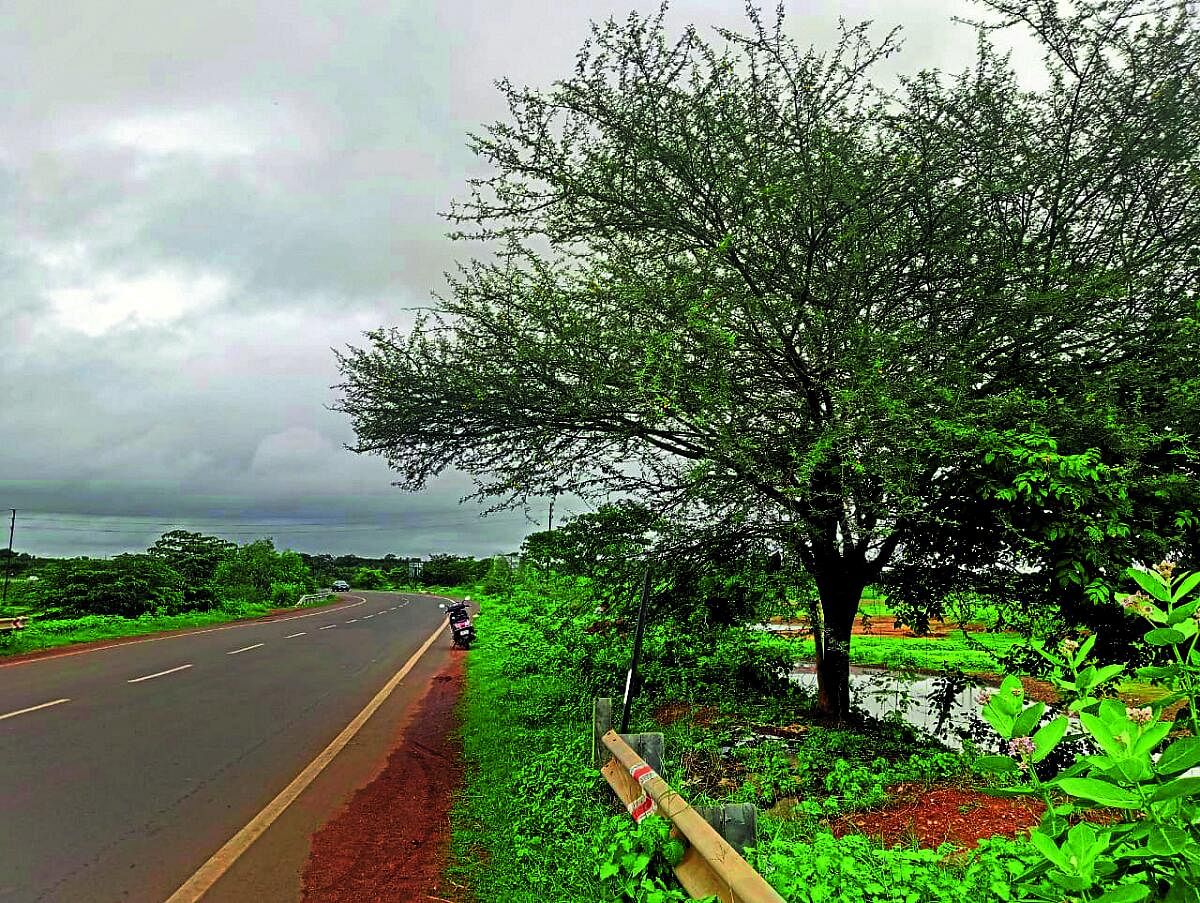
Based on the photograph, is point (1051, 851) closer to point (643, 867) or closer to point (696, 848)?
point (696, 848)

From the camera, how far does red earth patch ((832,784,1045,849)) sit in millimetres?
5258

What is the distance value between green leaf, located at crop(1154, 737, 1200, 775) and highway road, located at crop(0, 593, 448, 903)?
5.27 m

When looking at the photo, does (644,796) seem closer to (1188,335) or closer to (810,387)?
(810,387)

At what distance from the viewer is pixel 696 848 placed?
3562 mm

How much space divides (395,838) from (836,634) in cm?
572

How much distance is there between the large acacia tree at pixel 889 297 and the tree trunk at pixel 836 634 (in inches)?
35.6

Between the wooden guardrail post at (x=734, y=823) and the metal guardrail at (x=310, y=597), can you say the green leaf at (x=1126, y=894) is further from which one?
the metal guardrail at (x=310, y=597)

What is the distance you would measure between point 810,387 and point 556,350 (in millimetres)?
2609

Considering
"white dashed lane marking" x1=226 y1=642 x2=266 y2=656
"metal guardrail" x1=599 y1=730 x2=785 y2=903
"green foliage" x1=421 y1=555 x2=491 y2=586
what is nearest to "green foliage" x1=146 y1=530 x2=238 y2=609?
"white dashed lane marking" x1=226 y1=642 x2=266 y2=656

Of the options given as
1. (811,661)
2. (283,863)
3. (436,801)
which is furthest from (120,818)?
(811,661)

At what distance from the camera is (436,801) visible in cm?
665

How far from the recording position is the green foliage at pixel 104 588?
25.2 meters

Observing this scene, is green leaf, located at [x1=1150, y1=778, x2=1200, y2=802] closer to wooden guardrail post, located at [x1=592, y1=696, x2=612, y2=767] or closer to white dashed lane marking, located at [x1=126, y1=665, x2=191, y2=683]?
wooden guardrail post, located at [x1=592, y1=696, x2=612, y2=767]

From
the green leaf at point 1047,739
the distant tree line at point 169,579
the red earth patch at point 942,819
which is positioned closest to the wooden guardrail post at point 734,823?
A: the red earth patch at point 942,819
